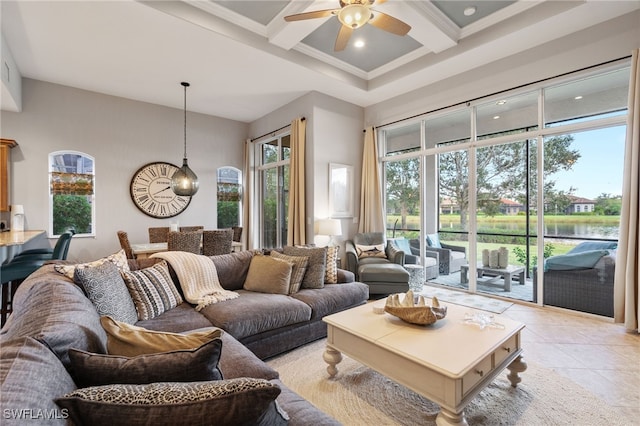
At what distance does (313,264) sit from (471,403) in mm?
1841

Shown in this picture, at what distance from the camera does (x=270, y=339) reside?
2529mm

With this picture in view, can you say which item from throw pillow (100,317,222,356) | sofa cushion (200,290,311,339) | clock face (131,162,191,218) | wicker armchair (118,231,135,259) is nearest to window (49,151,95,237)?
clock face (131,162,191,218)

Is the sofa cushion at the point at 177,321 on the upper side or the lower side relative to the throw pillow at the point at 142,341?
lower

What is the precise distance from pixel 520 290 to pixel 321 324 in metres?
3.06

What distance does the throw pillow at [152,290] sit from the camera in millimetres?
2293

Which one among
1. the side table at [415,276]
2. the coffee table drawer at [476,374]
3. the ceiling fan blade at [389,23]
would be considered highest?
the ceiling fan blade at [389,23]

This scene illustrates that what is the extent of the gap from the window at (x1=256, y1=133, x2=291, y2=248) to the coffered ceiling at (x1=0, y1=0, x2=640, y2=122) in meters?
1.33

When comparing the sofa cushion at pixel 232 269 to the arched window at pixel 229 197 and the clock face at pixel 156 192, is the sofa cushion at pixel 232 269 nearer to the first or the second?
A: the clock face at pixel 156 192

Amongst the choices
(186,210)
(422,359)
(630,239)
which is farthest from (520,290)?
(186,210)

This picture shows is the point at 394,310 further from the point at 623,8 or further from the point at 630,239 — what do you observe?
the point at 623,8

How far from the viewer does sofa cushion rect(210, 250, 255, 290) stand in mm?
3084

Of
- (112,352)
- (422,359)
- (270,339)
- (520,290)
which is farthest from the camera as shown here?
(520,290)

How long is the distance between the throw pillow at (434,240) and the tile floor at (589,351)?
5.09 ft

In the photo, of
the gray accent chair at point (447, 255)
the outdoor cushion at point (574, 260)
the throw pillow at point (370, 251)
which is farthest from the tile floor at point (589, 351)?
the throw pillow at point (370, 251)
